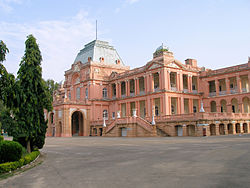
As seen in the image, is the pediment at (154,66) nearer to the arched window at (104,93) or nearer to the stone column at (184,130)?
the arched window at (104,93)

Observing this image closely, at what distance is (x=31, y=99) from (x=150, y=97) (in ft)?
105

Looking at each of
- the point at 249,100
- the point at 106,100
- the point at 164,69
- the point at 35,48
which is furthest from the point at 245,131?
the point at 35,48

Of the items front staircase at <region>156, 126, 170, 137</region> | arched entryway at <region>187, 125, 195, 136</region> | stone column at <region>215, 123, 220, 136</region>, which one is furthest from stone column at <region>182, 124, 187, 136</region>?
stone column at <region>215, 123, 220, 136</region>

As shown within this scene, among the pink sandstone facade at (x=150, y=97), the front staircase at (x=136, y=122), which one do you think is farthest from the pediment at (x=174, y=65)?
the front staircase at (x=136, y=122)

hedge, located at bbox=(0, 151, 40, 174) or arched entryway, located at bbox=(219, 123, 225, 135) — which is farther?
arched entryway, located at bbox=(219, 123, 225, 135)

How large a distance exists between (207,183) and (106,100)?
151ft

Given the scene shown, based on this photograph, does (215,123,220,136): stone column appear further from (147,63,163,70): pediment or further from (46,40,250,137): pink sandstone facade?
(147,63,163,70): pediment

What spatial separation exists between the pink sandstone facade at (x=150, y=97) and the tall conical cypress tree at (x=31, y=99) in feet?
66.5

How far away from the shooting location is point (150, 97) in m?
44.9

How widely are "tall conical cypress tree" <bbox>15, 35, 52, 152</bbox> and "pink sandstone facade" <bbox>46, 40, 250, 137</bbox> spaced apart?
20257mm

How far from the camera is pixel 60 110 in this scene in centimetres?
4706

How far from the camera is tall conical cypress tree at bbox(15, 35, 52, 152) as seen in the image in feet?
46.3

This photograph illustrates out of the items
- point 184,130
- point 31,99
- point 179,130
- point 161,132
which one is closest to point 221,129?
point 184,130

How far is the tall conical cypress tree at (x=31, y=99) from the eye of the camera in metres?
14.1
